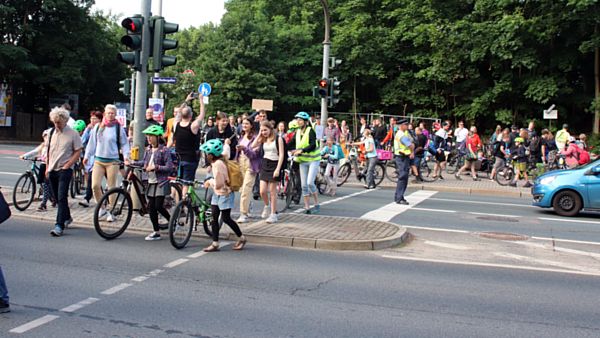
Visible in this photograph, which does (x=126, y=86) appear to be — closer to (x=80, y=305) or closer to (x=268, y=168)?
(x=268, y=168)

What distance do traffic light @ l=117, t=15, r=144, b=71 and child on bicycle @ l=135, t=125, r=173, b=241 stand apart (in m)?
2.02

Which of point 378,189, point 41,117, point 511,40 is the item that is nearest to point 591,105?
point 511,40

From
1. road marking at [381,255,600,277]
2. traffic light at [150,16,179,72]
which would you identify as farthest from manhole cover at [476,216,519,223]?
traffic light at [150,16,179,72]

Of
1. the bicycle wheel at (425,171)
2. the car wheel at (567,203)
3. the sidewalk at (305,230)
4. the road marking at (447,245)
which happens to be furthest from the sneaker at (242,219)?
the bicycle wheel at (425,171)

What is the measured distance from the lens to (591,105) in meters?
31.9

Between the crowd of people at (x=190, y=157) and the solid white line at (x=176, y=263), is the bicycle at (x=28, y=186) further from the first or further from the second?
the solid white line at (x=176, y=263)

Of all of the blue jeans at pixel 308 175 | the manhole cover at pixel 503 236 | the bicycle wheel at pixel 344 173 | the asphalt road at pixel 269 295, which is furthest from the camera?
the bicycle wheel at pixel 344 173

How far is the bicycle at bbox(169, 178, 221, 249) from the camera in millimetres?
8156

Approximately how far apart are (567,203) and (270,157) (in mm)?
7217

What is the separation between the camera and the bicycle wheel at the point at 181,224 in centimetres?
811

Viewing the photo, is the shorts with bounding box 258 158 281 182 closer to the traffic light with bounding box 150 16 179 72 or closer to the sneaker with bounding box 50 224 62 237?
the traffic light with bounding box 150 16 179 72

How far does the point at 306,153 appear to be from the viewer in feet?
38.8

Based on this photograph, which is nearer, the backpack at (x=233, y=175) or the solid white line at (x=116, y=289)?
the solid white line at (x=116, y=289)

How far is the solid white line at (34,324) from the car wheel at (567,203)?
11.5 m
